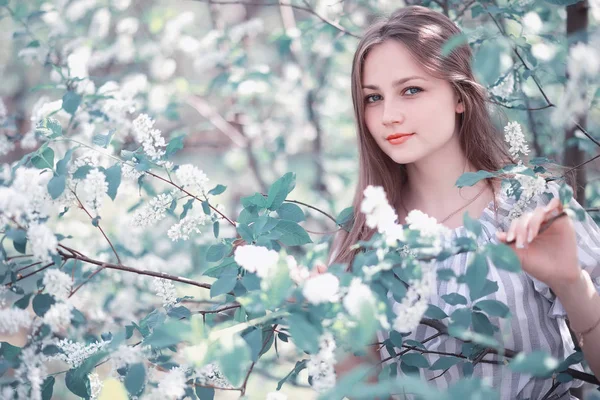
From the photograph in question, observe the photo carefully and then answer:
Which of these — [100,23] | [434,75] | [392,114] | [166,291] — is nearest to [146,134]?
A: [166,291]

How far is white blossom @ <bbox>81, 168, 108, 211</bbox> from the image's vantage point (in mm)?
923

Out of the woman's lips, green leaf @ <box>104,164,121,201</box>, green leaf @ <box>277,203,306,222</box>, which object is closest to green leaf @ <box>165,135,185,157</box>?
green leaf @ <box>104,164,121,201</box>

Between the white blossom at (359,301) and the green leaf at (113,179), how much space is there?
0.49 m

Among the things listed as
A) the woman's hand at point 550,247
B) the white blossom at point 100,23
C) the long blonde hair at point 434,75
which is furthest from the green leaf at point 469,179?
the white blossom at point 100,23

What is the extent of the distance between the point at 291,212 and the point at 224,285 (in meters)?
0.26

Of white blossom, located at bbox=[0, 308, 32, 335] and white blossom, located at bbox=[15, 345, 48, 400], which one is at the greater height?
white blossom, located at bbox=[0, 308, 32, 335]

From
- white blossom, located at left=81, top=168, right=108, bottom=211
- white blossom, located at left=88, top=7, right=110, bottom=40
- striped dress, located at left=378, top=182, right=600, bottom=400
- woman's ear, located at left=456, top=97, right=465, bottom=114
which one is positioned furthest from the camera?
white blossom, located at left=88, top=7, right=110, bottom=40

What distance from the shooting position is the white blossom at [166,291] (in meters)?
1.04

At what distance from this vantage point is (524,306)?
1.21 meters

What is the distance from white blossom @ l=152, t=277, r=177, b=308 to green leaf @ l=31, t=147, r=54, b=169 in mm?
272

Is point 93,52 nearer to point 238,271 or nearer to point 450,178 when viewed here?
point 450,178

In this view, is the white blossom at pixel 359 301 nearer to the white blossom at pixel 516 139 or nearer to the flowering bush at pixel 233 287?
the flowering bush at pixel 233 287

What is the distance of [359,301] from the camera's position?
2.16ft

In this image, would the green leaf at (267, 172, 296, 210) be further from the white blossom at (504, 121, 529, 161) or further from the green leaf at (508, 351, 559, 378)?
the green leaf at (508, 351, 559, 378)
